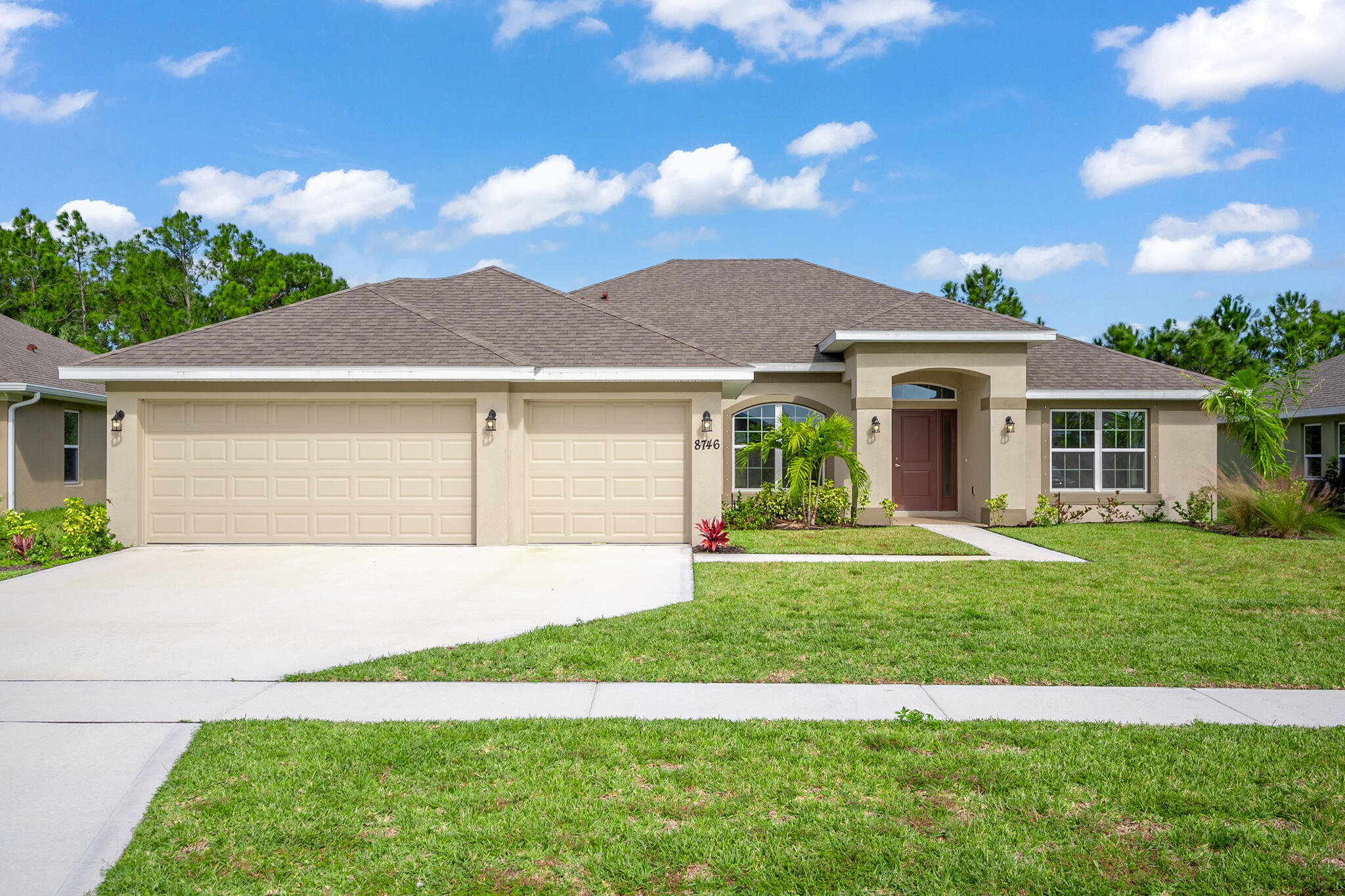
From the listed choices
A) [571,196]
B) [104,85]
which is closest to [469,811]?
[104,85]

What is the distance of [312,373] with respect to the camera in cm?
1219

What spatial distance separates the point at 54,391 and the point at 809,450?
15715 mm

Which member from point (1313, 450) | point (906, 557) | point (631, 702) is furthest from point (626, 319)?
point (1313, 450)

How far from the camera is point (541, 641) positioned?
6488 mm

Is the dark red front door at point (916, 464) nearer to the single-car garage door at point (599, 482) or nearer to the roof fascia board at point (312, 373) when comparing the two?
the single-car garage door at point (599, 482)

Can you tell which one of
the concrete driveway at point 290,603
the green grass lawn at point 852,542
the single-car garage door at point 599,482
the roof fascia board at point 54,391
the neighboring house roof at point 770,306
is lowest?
the concrete driveway at point 290,603

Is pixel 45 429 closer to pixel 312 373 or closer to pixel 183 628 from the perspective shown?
pixel 312 373

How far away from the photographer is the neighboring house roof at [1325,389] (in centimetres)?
2014

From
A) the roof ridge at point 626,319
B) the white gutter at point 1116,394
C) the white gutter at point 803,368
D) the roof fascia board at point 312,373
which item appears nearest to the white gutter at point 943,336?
the white gutter at point 803,368

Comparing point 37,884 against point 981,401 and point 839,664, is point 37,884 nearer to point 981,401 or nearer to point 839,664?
point 839,664

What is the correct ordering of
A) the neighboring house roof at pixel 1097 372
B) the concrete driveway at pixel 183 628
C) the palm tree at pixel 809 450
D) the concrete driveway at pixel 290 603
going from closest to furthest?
1. the concrete driveway at pixel 183 628
2. the concrete driveway at pixel 290 603
3. the palm tree at pixel 809 450
4. the neighboring house roof at pixel 1097 372

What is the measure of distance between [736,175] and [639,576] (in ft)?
71.1

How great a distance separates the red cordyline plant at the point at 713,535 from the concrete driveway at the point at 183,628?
1.94 ft

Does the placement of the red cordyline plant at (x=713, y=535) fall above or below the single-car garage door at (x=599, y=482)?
below
